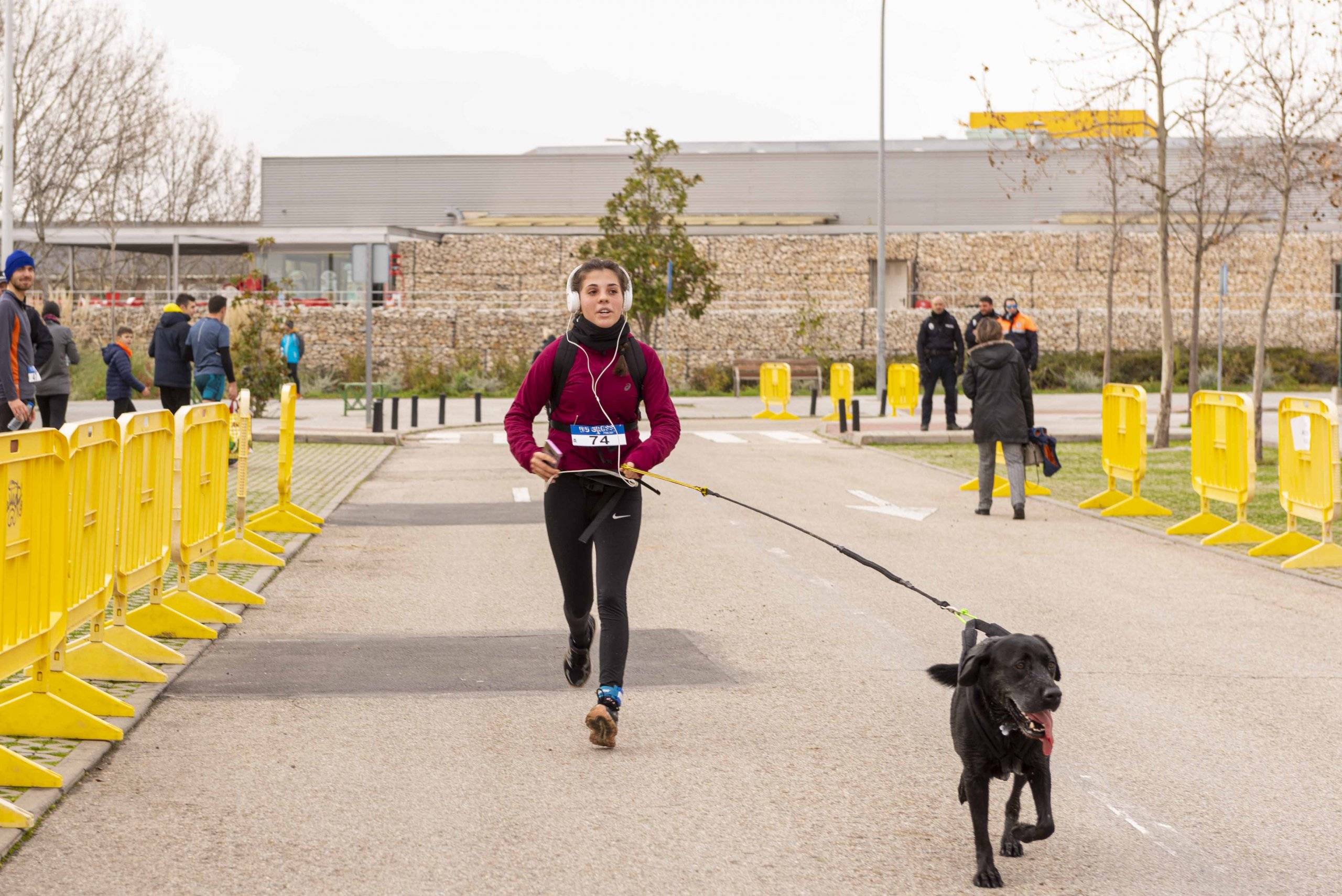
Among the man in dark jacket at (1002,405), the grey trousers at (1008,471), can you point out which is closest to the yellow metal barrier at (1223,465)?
the grey trousers at (1008,471)

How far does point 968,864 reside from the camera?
4809mm

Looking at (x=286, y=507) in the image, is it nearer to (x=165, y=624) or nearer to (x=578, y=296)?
(x=165, y=624)

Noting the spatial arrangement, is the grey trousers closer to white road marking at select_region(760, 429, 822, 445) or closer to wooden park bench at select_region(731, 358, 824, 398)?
white road marking at select_region(760, 429, 822, 445)

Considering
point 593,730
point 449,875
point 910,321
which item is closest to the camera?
point 449,875

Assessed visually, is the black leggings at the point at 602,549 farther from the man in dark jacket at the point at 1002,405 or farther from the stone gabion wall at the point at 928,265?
the stone gabion wall at the point at 928,265

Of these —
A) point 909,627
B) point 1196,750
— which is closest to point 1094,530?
point 909,627

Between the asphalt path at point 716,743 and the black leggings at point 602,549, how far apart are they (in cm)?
40

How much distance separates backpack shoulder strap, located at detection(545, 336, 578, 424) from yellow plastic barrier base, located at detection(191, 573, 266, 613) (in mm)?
4106

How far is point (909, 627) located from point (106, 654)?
4221 mm

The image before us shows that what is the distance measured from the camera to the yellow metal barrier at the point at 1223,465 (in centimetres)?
1276

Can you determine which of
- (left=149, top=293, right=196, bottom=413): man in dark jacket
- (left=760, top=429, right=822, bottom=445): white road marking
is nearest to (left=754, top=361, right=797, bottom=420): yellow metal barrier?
(left=760, top=429, right=822, bottom=445): white road marking

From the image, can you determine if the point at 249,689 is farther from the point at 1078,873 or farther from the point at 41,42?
the point at 41,42

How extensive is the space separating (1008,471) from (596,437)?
935 centimetres

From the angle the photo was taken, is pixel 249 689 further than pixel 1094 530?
No
